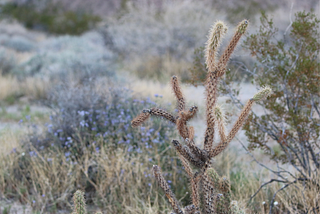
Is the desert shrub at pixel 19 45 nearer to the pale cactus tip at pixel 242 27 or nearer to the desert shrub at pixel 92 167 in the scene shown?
the desert shrub at pixel 92 167

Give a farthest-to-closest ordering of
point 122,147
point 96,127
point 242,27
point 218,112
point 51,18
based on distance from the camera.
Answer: point 51,18
point 96,127
point 122,147
point 242,27
point 218,112

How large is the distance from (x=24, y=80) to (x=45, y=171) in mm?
6488

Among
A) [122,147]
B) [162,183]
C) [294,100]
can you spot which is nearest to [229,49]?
[162,183]

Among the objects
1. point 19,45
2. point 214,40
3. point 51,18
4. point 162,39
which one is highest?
point 51,18

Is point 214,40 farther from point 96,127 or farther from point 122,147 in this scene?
point 96,127

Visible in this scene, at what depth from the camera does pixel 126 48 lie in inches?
520

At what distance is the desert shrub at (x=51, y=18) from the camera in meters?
23.3

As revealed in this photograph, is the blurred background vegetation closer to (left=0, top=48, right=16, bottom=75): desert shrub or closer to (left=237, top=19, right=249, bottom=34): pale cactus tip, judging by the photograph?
(left=237, top=19, right=249, bottom=34): pale cactus tip

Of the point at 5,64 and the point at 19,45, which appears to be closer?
Answer: the point at 5,64

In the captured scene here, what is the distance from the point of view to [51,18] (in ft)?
92.6

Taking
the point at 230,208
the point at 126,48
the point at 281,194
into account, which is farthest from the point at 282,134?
the point at 126,48

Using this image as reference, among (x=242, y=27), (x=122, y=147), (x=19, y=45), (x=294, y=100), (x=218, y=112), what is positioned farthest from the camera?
(x=19, y=45)

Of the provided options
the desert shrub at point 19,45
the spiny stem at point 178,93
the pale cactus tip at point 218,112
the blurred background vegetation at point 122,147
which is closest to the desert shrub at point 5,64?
the blurred background vegetation at point 122,147

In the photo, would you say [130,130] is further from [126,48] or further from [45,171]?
[126,48]
